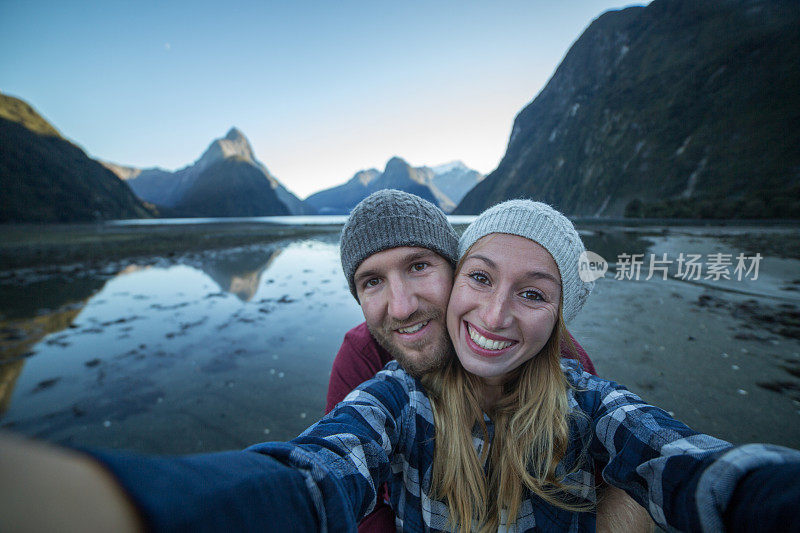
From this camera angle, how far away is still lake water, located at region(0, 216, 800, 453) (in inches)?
151

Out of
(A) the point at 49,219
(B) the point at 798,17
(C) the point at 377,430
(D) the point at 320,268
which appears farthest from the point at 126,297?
(B) the point at 798,17

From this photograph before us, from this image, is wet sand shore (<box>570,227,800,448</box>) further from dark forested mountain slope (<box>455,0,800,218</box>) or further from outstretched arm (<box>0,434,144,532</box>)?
dark forested mountain slope (<box>455,0,800,218</box>)

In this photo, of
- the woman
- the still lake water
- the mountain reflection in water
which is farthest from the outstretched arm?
the mountain reflection in water

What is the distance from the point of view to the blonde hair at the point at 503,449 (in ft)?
5.61

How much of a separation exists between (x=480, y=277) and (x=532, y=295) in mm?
351

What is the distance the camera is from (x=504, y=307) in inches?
74.9

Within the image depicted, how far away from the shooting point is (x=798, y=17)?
2281 inches

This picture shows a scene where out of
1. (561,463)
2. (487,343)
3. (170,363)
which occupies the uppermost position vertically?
(487,343)

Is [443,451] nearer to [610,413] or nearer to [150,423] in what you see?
[610,413]

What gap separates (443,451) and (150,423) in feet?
13.5

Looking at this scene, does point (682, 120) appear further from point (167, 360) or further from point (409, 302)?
point (167, 360)

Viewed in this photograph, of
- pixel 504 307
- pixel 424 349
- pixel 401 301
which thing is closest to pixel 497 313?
pixel 504 307

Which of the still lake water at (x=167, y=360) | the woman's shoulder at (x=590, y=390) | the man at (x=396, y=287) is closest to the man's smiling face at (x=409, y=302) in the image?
the man at (x=396, y=287)

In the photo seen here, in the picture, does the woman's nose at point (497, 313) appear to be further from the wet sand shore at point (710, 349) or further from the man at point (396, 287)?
the wet sand shore at point (710, 349)
